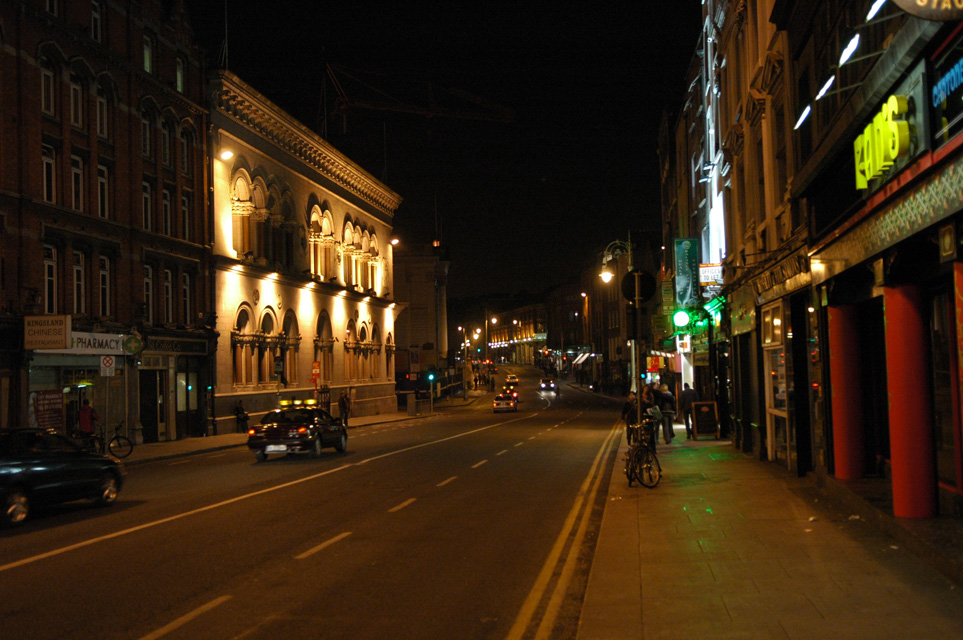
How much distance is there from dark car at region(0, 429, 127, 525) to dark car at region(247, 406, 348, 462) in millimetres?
8825

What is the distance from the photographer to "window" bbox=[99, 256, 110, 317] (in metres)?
31.9

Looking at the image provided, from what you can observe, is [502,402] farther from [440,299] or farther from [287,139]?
[440,299]

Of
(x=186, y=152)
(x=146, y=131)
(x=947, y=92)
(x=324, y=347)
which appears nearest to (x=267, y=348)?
(x=324, y=347)

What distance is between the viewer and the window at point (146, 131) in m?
34.9

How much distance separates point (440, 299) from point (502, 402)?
39718 millimetres

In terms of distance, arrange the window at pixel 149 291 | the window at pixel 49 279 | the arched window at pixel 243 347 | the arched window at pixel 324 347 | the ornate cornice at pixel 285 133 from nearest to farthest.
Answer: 1. the window at pixel 49 279
2. the window at pixel 149 291
3. the ornate cornice at pixel 285 133
4. the arched window at pixel 243 347
5. the arched window at pixel 324 347

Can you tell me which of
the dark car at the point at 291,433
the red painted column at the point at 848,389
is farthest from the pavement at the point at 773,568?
the dark car at the point at 291,433

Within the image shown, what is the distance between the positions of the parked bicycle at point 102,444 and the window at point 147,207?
9.58m

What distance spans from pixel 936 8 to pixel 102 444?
26653 mm

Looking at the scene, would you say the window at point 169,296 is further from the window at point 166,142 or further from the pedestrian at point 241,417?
the pedestrian at point 241,417

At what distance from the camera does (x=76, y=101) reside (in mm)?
30859

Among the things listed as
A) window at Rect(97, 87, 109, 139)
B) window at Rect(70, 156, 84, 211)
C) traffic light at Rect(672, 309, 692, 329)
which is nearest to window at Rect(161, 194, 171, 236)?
window at Rect(97, 87, 109, 139)

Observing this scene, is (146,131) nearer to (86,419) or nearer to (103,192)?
(103,192)

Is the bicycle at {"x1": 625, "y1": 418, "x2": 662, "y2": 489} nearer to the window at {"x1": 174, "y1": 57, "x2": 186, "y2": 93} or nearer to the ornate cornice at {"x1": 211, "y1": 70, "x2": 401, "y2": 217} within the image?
the window at {"x1": 174, "y1": 57, "x2": 186, "y2": 93}
